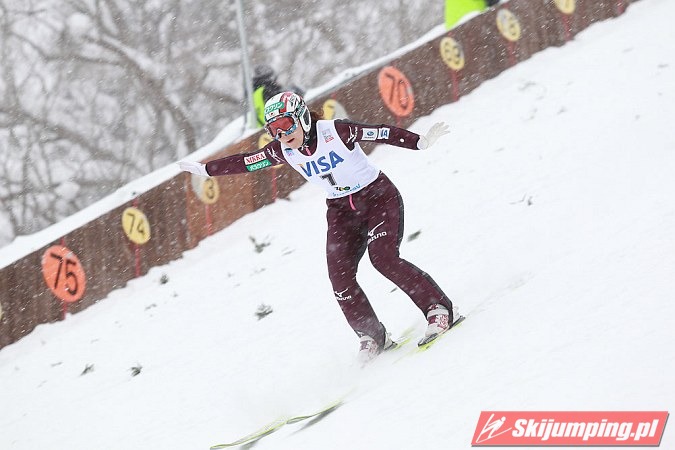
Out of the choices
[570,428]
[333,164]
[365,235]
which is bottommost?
[570,428]

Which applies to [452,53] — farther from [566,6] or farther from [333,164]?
[333,164]

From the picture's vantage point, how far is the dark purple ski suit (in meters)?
5.66

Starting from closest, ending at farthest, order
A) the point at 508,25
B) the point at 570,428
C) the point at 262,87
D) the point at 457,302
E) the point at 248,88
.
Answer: the point at 570,428 → the point at 457,302 → the point at 248,88 → the point at 262,87 → the point at 508,25

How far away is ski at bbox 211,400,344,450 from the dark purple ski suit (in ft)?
2.99

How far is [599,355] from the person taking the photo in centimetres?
398

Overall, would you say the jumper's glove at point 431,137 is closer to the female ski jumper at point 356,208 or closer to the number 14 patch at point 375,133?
the female ski jumper at point 356,208

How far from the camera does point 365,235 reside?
5.91m

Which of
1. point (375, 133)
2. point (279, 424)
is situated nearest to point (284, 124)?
point (375, 133)

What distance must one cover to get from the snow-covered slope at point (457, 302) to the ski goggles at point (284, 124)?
159cm

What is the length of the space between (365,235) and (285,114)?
101cm

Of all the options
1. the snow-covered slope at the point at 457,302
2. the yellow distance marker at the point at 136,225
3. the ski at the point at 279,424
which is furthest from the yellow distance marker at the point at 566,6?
the ski at the point at 279,424

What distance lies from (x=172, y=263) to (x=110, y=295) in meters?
0.91

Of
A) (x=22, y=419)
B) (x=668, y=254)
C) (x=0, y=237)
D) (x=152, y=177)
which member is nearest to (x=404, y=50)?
(x=152, y=177)

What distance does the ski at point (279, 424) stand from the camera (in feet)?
16.2
